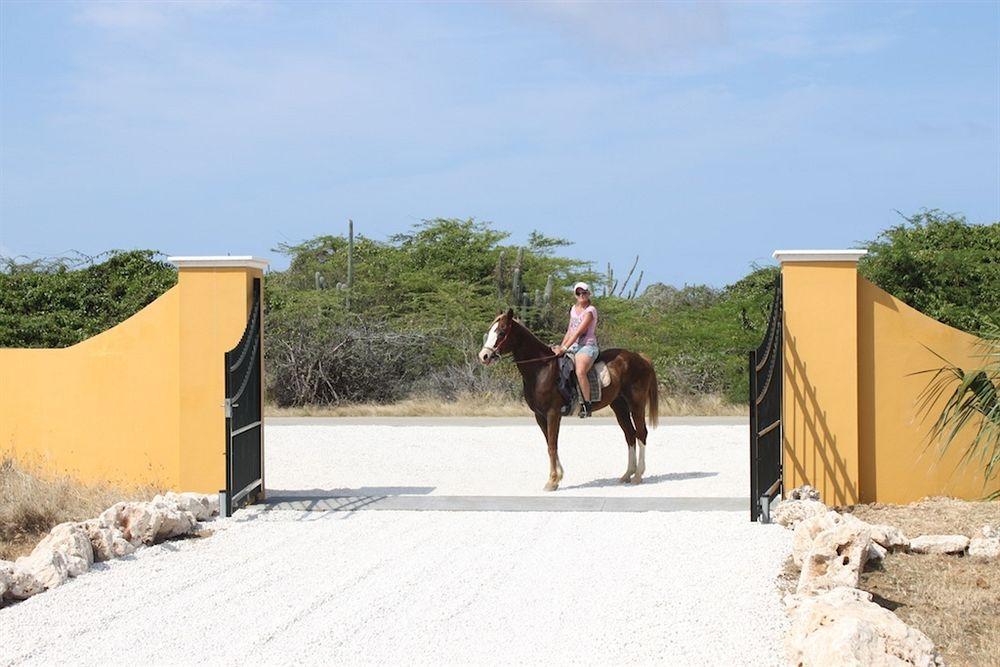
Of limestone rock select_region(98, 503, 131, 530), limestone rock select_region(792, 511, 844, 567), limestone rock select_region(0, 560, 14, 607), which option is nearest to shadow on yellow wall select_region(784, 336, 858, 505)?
limestone rock select_region(792, 511, 844, 567)

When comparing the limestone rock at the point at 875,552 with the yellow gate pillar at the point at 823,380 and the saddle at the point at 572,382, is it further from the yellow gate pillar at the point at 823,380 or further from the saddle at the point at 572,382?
the saddle at the point at 572,382

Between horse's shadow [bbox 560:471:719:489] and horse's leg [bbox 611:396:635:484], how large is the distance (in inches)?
5.1

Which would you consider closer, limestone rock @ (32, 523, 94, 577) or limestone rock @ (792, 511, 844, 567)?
limestone rock @ (792, 511, 844, 567)

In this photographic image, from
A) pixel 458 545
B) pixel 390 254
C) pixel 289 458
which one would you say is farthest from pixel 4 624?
pixel 390 254

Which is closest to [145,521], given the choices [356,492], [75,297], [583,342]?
[356,492]

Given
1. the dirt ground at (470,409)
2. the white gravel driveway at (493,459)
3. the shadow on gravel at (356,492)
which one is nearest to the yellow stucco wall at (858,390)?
the white gravel driveway at (493,459)

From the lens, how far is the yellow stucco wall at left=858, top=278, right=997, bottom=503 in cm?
1224

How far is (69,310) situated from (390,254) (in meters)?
12.6

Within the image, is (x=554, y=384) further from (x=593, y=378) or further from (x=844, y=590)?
(x=844, y=590)

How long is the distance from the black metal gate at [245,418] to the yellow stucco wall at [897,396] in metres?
5.86

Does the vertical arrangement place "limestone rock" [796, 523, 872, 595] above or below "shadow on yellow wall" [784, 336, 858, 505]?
below

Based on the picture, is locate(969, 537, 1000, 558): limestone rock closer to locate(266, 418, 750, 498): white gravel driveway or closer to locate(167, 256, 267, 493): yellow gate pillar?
locate(266, 418, 750, 498): white gravel driveway

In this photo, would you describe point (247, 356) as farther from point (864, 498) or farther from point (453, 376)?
point (453, 376)

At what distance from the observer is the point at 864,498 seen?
1224 centimetres
